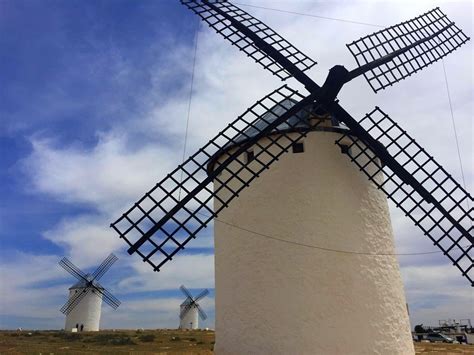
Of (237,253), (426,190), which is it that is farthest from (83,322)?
(426,190)

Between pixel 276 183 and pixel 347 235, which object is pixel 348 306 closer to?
pixel 347 235

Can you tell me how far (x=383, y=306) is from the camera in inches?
323

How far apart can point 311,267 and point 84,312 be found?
32.2 m

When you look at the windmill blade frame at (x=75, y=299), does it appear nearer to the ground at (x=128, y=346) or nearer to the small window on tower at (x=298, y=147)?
the ground at (x=128, y=346)

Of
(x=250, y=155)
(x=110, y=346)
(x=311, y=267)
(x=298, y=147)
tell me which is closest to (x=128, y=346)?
(x=110, y=346)

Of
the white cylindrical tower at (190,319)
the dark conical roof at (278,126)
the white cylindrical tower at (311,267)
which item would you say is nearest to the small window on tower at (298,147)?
the white cylindrical tower at (311,267)

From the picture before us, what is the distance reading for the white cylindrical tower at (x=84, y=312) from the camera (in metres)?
34.1

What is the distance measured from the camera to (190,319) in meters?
43.5

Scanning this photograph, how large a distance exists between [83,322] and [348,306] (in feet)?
105

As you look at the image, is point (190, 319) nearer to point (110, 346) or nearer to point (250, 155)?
point (110, 346)

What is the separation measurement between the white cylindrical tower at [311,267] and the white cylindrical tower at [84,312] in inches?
1176

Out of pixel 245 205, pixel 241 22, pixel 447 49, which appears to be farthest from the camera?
pixel 447 49

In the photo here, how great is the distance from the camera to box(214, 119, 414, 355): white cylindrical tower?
25.5 ft

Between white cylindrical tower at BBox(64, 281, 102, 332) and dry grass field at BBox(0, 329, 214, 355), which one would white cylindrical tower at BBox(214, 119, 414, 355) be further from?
white cylindrical tower at BBox(64, 281, 102, 332)
